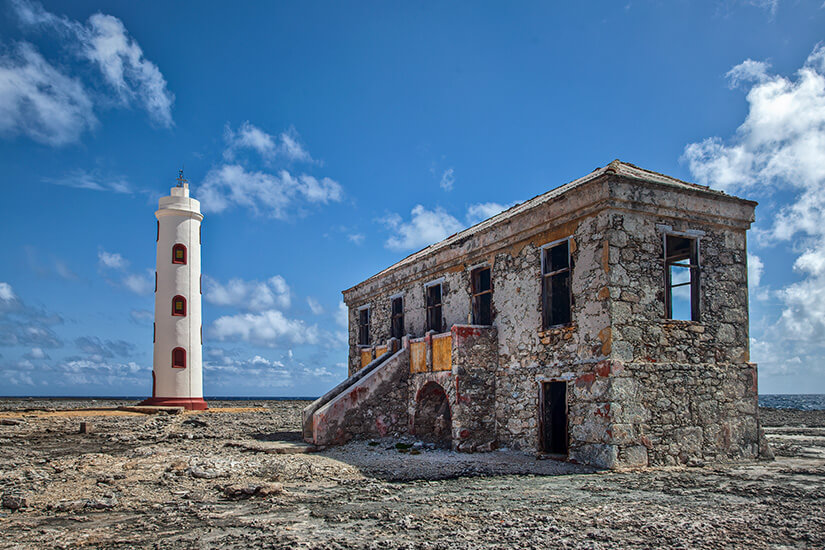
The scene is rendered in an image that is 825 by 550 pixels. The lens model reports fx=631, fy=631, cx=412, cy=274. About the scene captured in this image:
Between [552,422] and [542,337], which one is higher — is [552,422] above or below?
below

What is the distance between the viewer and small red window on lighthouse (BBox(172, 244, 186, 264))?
29.7 m

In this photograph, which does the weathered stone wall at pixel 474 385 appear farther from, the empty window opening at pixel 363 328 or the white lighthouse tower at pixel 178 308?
the white lighthouse tower at pixel 178 308

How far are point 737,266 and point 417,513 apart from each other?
9222 mm

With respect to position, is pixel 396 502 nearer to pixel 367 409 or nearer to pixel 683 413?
pixel 683 413

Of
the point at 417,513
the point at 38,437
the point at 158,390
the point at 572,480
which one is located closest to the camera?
the point at 417,513

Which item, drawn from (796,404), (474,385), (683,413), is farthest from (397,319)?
(796,404)

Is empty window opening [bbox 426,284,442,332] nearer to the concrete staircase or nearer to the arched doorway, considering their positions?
the concrete staircase

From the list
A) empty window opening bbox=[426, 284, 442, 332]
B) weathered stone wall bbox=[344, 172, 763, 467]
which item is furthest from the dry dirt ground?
empty window opening bbox=[426, 284, 442, 332]

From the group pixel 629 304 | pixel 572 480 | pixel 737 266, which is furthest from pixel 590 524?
pixel 737 266

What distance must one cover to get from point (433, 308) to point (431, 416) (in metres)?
3.39

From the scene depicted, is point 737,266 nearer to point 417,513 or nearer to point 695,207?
point 695,207

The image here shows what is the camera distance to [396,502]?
8836 mm

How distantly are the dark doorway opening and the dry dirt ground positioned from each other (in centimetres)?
84

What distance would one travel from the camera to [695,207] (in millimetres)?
12805
